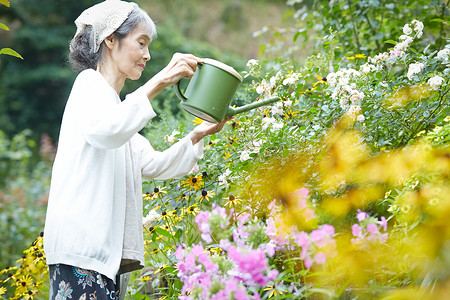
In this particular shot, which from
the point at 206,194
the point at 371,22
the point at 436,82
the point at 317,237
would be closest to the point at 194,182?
the point at 206,194

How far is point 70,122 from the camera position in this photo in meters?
1.53

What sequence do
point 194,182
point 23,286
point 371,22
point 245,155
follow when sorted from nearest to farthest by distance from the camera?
point 245,155, point 194,182, point 23,286, point 371,22

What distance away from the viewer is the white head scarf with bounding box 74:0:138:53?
1.60m

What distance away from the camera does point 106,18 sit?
1615mm

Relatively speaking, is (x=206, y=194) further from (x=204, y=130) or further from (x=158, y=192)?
(x=204, y=130)

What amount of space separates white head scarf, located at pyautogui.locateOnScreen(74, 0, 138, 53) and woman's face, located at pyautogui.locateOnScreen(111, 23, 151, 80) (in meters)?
0.05

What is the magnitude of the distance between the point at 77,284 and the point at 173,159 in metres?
0.51

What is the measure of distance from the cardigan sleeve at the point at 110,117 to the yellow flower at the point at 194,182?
28.4 inches

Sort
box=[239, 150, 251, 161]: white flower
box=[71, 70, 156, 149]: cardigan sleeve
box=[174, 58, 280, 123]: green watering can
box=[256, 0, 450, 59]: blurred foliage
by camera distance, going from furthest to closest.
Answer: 1. box=[256, 0, 450, 59]: blurred foliage
2. box=[239, 150, 251, 161]: white flower
3. box=[174, 58, 280, 123]: green watering can
4. box=[71, 70, 156, 149]: cardigan sleeve

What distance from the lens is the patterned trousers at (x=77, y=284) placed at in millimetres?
1448

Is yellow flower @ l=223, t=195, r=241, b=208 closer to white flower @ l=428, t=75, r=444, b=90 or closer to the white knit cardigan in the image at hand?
the white knit cardigan

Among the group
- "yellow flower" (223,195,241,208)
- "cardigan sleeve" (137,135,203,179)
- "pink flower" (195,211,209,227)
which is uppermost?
"pink flower" (195,211,209,227)

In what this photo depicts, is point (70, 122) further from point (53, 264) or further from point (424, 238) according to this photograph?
point (424, 238)

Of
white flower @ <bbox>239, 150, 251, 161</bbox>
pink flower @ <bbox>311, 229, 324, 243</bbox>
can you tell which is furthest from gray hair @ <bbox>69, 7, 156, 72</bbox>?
pink flower @ <bbox>311, 229, 324, 243</bbox>
